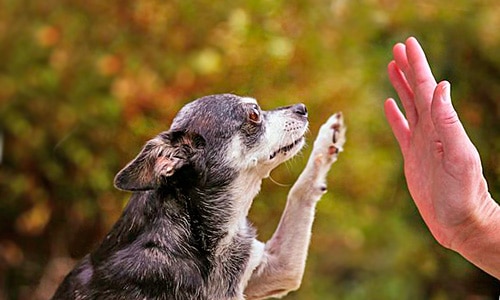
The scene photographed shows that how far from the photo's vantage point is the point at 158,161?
176 centimetres

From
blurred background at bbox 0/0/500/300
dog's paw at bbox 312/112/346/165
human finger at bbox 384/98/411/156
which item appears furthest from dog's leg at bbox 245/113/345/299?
blurred background at bbox 0/0/500/300

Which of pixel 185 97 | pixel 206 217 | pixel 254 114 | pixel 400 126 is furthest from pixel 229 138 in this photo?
pixel 185 97

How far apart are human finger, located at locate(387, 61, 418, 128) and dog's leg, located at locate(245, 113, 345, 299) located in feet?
0.62

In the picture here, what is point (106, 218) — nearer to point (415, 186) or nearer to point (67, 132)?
point (67, 132)

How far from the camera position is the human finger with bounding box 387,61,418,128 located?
1959 millimetres

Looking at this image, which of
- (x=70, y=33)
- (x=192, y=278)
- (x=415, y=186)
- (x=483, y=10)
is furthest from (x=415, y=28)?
(x=192, y=278)

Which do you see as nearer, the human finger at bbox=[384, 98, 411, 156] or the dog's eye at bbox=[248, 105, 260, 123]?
the dog's eye at bbox=[248, 105, 260, 123]

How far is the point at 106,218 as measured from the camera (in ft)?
12.0

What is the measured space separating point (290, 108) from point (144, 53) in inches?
75.4

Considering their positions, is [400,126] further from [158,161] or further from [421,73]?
[158,161]

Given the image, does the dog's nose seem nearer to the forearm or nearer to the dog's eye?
the dog's eye

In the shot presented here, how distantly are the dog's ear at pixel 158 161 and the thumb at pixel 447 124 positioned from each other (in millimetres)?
537

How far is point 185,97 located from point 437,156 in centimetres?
175

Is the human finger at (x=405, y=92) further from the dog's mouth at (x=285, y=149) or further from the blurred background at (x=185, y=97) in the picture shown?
the blurred background at (x=185, y=97)
